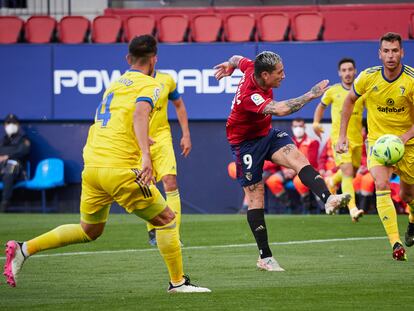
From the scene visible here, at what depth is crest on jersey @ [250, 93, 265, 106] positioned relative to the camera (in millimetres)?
10161

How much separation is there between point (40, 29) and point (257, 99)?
12270 mm

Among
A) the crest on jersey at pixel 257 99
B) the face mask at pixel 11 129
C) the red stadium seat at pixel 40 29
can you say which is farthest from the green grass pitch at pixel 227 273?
the red stadium seat at pixel 40 29

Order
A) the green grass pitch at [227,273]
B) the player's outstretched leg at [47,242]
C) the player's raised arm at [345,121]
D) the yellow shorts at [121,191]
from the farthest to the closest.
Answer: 1. the player's raised arm at [345,121]
2. the player's outstretched leg at [47,242]
3. the yellow shorts at [121,191]
4. the green grass pitch at [227,273]

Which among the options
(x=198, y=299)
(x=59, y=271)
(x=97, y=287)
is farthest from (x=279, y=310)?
(x=59, y=271)

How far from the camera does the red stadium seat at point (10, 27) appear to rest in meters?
21.7

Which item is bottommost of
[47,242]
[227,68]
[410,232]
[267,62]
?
[410,232]

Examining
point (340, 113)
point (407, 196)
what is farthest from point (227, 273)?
point (340, 113)

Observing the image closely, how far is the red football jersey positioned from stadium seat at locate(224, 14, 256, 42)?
9958 mm

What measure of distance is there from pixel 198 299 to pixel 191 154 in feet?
41.4

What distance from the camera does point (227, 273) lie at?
10.3 meters

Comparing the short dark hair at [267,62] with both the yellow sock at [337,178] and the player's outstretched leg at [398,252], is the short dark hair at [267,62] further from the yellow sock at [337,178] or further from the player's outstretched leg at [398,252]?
the yellow sock at [337,178]

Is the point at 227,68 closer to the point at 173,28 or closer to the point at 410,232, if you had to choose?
the point at 410,232

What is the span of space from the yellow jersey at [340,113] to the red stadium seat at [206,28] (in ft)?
14.9

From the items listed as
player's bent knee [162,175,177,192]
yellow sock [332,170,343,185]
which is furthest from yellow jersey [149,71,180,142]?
yellow sock [332,170,343,185]
